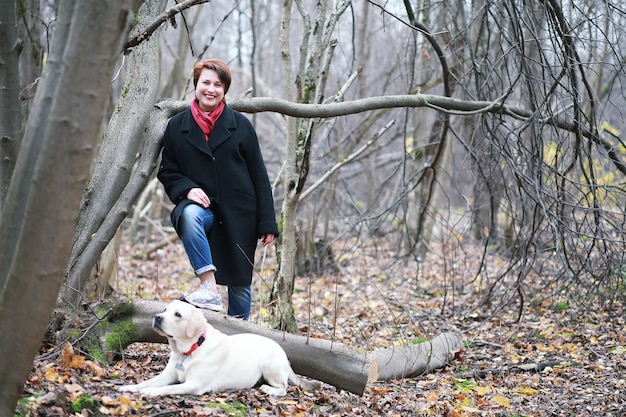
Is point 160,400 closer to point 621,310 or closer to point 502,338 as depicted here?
point 502,338

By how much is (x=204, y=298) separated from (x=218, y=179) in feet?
3.00

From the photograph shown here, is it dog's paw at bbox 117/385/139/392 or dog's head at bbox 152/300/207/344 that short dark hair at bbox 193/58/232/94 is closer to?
dog's head at bbox 152/300/207/344

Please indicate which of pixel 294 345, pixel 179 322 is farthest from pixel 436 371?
pixel 179 322

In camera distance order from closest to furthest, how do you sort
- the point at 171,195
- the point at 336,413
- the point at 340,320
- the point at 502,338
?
the point at 336,413
the point at 171,195
the point at 502,338
the point at 340,320

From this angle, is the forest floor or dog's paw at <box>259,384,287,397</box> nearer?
the forest floor

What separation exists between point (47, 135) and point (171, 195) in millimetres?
2085

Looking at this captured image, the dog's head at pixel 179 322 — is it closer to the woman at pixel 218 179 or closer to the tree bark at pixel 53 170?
the woman at pixel 218 179

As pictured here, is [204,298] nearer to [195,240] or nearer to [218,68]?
[195,240]

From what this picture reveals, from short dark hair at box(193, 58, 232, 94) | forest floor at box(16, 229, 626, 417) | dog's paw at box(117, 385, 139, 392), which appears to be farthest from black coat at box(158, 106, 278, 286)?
dog's paw at box(117, 385, 139, 392)

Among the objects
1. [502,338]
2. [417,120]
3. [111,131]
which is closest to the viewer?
[111,131]

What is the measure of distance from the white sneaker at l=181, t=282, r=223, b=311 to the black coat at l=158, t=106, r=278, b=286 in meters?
0.39

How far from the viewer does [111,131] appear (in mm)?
5273

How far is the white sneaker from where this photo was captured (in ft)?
15.6

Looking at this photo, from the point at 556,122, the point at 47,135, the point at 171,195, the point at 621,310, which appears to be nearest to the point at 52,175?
the point at 47,135
